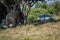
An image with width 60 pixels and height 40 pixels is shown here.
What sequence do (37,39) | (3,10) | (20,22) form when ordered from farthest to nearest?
(3,10) < (20,22) < (37,39)

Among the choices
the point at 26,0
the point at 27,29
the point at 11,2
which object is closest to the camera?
the point at 27,29

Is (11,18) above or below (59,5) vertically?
above

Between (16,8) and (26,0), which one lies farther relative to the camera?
(26,0)

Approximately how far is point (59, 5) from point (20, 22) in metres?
41.3

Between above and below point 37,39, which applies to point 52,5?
below

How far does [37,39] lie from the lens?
794cm

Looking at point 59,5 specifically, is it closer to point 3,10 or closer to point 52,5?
point 52,5

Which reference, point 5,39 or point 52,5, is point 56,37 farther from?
point 52,5

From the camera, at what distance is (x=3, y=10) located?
76.1 feet

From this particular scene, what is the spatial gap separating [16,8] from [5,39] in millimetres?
5889

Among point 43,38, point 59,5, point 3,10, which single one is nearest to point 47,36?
point 43,38

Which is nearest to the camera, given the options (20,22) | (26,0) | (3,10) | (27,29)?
(27,29)

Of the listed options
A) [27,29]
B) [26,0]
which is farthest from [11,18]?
[26,0]

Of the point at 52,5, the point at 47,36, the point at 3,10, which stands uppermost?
the point at 47,36
